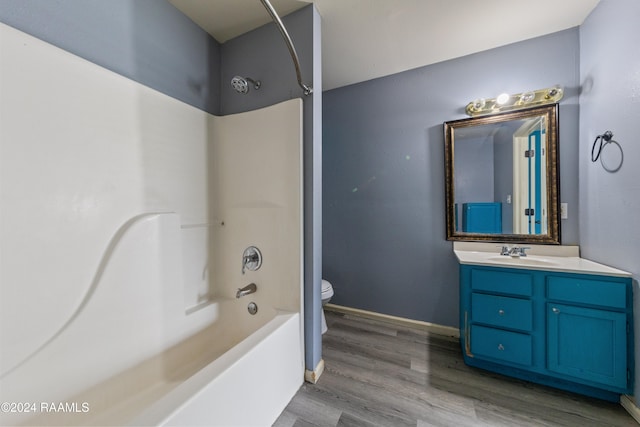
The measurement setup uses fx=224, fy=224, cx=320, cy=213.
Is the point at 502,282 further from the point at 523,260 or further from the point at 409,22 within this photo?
the point at 409,22

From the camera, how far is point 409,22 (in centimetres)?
158

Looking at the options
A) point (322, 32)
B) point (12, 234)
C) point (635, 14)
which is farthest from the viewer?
point (322, 32)

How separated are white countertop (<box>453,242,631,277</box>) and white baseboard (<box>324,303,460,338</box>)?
28.0 inches

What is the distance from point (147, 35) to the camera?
1327 mm

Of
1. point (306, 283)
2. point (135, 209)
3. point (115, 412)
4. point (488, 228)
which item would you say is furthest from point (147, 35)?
point (488, 228)

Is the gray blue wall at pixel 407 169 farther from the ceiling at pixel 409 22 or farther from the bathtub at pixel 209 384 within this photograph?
the bathtub at pixel 209 384

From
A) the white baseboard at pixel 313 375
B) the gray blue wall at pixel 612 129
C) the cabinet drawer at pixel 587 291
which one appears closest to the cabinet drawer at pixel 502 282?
the cabinet drawer at pixel 587 291

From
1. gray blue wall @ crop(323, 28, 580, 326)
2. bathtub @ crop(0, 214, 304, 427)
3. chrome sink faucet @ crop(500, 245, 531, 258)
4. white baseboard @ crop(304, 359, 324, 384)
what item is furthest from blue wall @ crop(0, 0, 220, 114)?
chrome sink faucet @ crop(500, 245, 531, 258)

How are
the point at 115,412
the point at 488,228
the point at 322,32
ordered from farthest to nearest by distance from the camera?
the point at 488,228 → the point at 322,32 → the point at 115,412

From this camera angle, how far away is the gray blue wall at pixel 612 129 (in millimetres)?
1193

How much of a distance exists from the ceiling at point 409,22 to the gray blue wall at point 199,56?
0.10 m

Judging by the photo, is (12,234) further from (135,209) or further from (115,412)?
(115,412)

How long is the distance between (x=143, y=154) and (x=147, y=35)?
28.5 inches

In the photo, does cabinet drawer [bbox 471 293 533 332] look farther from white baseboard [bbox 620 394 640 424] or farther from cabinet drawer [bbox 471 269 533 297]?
white baseboard [bbox 620 394 640 424]
